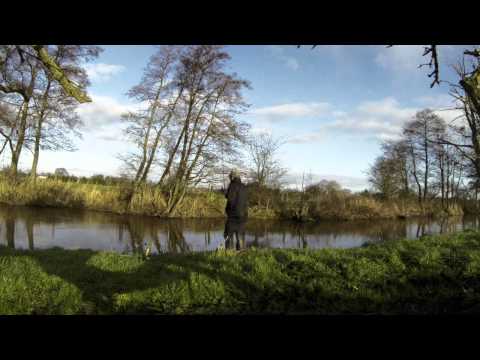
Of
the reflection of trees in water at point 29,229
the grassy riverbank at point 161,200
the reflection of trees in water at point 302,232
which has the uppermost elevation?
the grassy riverbank at point 161,200

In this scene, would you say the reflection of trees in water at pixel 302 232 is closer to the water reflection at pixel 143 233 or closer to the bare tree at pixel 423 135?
the water reflection at pixel 143 233

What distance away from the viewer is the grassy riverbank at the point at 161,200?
22.1 meters

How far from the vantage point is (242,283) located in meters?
5.93

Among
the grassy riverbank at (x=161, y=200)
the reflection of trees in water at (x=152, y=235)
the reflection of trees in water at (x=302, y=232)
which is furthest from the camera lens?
the grassy riverbank at (x=161, y=200)

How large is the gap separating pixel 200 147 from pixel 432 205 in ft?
90.0

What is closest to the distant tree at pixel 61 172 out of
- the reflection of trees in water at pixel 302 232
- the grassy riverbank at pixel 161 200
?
the grassy riverbank at pixel 161 200

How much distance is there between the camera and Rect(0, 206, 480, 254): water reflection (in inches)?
482

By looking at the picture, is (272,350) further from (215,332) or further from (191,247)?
(191,247)

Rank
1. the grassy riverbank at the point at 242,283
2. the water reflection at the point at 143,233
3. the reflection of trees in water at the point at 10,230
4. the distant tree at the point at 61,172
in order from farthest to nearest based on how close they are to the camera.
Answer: the distant tree at the point at 61,172 < the water reflection at the point at 143,233 < the reflection of trees in water at the point at 10,230 < the grassy riverbank at the point at 242,283

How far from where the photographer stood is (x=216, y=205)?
23078mm

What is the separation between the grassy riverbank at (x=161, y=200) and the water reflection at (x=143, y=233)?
4.25 ft

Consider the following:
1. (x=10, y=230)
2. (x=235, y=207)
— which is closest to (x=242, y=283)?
(x=235, y=207)

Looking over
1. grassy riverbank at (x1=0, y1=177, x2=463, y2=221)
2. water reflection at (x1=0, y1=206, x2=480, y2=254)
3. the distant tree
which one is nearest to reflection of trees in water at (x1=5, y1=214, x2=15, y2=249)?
water reflection at (x1=0, y1=206, x2=480, y2=254)

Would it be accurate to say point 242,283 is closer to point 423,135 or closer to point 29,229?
point 29,229
